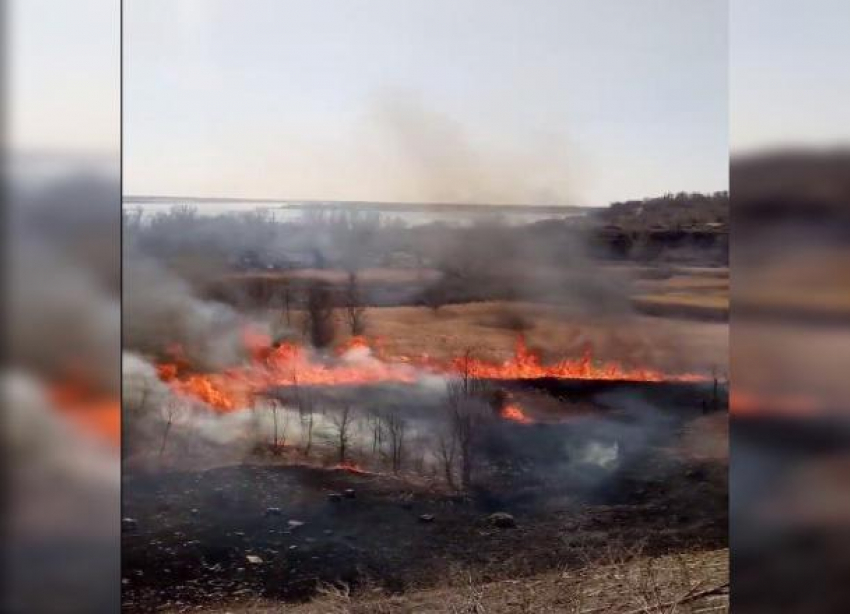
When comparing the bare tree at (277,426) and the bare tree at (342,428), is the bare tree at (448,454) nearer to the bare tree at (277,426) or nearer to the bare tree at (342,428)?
the bare tree at (342,428)

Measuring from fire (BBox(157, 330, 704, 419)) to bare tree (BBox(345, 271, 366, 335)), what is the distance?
0.14ft

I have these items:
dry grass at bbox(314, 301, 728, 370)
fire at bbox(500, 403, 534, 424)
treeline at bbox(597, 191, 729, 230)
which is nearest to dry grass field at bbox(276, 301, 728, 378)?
dry grass at bbox(314, 301, 728, 370)

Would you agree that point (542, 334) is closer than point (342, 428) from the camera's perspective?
No

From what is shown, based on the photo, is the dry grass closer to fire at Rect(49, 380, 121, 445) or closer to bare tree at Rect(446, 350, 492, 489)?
bare tree at Rect(446, 350, 492, 489)

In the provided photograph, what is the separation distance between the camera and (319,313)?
213 cm

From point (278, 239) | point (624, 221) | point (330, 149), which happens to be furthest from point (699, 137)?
point (278, 239)

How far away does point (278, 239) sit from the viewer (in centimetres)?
209

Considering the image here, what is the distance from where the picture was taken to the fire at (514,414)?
7.40 ft

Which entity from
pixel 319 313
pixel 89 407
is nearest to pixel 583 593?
pixel 319 313

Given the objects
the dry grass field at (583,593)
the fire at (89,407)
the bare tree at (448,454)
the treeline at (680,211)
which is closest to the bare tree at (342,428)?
the bare tree at (448,454)

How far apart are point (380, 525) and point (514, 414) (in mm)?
440

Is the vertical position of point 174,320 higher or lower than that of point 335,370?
higher

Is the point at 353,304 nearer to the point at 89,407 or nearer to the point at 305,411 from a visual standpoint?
the point at 305,411

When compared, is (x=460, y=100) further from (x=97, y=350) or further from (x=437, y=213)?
(x=97, y=350)
